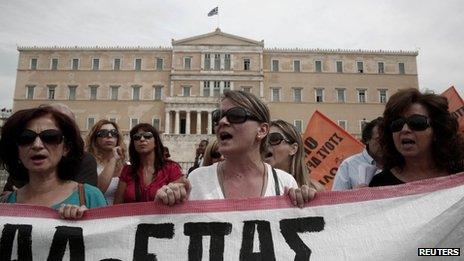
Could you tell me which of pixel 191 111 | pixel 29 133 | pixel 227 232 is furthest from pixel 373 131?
pixel 191 111

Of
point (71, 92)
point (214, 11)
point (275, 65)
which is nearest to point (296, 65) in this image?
point (275, 65)

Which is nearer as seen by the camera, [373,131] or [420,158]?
[420,158]

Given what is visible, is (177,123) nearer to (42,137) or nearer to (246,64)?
(246,64)

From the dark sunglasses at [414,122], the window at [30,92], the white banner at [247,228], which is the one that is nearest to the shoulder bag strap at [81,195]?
the white banner at [247,228]

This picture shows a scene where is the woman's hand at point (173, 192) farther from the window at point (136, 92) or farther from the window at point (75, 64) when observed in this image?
the window at point (75, 64)

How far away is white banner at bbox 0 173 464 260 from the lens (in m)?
2.28

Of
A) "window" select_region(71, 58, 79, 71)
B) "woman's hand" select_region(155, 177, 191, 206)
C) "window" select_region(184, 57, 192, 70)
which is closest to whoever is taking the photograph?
"woman's hand" select_region(155, 177, 191, 206)

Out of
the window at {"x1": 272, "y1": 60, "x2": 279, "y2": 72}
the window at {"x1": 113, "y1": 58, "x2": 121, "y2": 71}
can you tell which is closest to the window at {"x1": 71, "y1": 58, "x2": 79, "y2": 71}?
the window at {"x1": 113, "y1": 58, "x2": 121, "y2": 71}

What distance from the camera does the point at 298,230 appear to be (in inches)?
91.9

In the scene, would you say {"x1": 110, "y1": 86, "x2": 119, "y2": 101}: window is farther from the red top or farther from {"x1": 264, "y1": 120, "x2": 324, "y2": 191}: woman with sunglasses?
{"x1": 264, "y1": 120, "x2": 324, "y2": 191}: woman with sunglasses

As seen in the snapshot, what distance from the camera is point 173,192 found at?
7.29 feet

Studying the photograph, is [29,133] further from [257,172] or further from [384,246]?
[384,246]

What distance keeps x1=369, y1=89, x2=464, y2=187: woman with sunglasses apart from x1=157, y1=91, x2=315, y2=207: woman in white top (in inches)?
Result: 32.8

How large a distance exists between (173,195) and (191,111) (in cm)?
3921
